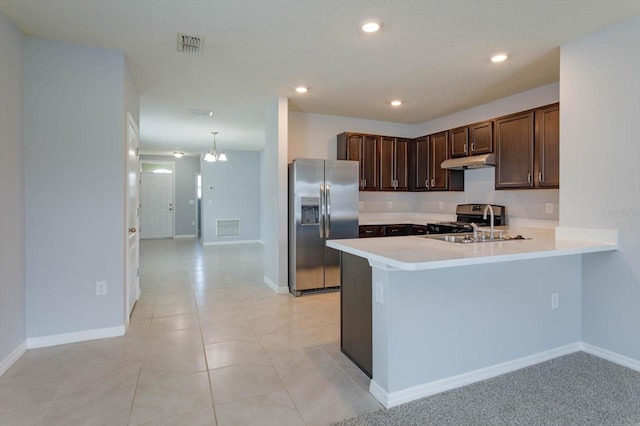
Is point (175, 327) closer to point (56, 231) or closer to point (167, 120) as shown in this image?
point (56, 231)

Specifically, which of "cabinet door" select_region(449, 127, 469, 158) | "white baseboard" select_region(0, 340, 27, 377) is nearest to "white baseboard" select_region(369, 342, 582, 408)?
"white baseboard" select_region(0, 340, 27, 377)

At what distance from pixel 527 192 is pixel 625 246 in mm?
1767

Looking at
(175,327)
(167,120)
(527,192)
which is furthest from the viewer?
(167,120)

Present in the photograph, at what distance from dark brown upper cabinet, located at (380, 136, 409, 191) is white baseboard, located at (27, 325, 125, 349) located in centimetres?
384

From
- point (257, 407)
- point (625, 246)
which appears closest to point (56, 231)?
point (257, 407)

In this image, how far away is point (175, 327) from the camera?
332cm

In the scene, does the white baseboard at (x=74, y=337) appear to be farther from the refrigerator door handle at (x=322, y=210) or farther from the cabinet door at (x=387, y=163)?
the cabinet door at (x=387, y=163)

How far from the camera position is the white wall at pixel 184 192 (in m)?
10.3

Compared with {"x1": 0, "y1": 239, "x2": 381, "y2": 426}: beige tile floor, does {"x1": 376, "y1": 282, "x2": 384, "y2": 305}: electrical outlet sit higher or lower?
higher

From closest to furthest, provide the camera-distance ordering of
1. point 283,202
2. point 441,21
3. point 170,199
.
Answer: point 441,21 < point 283,202 < point 170,199

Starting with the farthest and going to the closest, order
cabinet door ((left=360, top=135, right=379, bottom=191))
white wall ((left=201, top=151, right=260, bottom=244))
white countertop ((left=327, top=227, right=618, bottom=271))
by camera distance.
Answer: white wall ((left=201, top=151, right=260, bottom=244)), cabinet door ((left=360, top=135, right=379, bottom=191)), white countertop ((left=327, top=227, right=618, bottom=271))

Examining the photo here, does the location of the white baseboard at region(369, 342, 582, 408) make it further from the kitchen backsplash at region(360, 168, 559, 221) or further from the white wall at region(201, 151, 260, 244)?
the white wall at region(201, 151, 260, 244)

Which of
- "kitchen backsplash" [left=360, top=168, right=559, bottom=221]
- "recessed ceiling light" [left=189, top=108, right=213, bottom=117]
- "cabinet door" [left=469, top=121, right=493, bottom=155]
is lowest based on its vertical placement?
"kitchen backsplash" [left=360, top=168, right=559, bottom=221]

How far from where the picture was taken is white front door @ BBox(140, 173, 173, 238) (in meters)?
10.1
